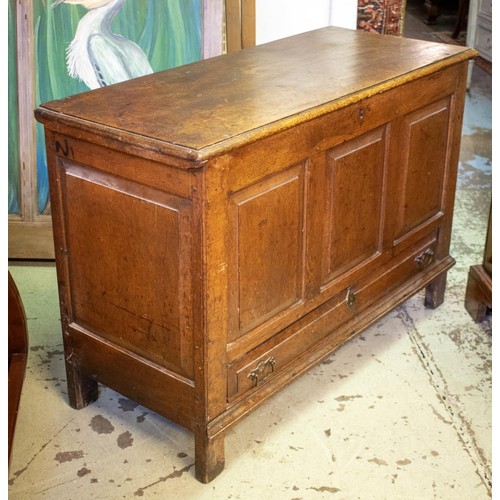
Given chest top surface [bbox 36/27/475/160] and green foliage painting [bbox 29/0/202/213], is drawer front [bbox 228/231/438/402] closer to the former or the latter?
chest top surface [bbox 36/27/475/160]

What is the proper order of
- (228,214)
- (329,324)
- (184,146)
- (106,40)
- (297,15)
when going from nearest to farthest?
1. (184,146)
2. (228,214)
3. (329,324)
4. (106,40)
5. (297,15)

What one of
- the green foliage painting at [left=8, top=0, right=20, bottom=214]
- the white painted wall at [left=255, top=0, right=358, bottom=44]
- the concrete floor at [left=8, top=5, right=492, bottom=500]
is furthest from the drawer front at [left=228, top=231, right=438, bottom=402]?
the green foliage painting at [left=8, top=0, right=20, bottom=214]

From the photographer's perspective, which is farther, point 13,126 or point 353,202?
point 13,126

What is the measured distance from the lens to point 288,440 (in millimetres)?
2807

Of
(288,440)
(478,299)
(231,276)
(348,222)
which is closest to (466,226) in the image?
(478,299)

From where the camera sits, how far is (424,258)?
3.44 meters

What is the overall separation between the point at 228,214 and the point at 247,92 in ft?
1.67

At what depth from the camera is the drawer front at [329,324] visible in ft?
8.66

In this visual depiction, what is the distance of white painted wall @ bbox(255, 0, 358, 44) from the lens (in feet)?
13.3

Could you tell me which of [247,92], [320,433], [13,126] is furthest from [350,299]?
[13,126]

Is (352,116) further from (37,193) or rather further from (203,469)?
(37,193)

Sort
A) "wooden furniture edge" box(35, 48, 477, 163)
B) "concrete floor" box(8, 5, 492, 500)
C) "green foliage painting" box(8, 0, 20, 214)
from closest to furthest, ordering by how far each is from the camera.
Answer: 1. "wooden furniture edge" box(35, 48, 477, 163)
2. "concrete floor" box(8, 5, 492, 500)
3. "green foliage painting" box(8, 0, 20, 214)

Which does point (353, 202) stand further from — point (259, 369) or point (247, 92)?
point (259, 369)
